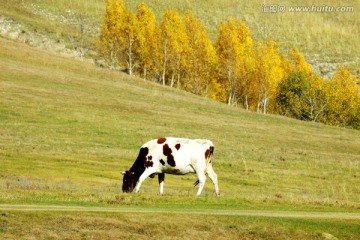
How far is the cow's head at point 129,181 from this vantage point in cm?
3027

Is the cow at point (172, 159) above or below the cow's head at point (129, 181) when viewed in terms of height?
above

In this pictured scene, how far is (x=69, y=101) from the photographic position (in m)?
70.6

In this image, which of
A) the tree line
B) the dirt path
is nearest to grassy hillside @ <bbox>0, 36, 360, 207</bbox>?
the dirt path

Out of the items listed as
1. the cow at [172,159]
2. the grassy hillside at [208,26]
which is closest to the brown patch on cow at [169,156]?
the cow at [172,159]

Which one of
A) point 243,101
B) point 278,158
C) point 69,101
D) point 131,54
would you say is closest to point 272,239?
point 278,158

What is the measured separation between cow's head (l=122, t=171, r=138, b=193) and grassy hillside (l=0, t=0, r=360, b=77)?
93100mm

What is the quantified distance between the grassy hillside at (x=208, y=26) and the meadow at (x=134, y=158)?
87.1ft

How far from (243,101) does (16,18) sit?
134 ft

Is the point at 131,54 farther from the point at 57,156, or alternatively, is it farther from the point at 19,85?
the point at 57,156

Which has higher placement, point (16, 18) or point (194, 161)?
point (16, 18)

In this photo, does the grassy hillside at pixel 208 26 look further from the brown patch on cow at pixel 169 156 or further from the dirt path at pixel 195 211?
the dirt path at pixel 195 211

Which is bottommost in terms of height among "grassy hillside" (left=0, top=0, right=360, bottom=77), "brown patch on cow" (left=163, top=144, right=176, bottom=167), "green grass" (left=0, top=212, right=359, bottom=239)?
"green grass" (left=0, top=212, right=359, bottom=239)

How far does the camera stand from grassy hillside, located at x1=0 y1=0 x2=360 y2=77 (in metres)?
126

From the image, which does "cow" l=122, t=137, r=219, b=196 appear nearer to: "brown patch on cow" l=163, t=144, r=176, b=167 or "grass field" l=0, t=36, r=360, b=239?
"brown patch on cow" l=163, t=144, r=176, b=167
